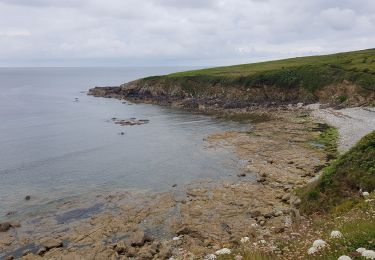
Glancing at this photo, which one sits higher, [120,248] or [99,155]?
[120,248]

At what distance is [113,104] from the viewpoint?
134000 mm

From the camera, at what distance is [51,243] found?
29.9m

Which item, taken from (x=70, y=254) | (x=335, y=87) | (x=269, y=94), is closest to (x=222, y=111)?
(x=269, y=94)

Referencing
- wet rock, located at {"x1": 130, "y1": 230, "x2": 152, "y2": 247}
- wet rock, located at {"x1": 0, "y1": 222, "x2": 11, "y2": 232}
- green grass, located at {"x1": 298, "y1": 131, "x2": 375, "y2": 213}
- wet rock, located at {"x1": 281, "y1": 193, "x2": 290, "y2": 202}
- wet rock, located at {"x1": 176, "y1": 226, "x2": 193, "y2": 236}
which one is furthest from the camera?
wet rock, located at {"x1": 281, "y1": 193, "x2": 290, "y2": 202}

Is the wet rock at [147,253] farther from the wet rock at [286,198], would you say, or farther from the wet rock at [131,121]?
the wet rock at [131,121]

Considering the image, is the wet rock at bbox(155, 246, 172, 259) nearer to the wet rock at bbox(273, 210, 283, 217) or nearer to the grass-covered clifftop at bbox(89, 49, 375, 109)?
the wet rock at bbox(273, 210, 283, 217)

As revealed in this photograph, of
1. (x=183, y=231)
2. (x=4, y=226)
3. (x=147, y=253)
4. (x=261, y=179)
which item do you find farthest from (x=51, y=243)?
(x=261, y=179)

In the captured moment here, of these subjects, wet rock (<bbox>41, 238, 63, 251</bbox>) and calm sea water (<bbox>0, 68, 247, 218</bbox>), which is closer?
wet rock (<bbox>41, 238, 63, 251</bbox>)

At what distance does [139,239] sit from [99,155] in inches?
1336

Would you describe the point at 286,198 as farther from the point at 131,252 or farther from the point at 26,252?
the point at 26,252

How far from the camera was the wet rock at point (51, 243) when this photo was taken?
29.5 m

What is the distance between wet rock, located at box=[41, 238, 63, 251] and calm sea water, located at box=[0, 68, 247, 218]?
10.0 metres

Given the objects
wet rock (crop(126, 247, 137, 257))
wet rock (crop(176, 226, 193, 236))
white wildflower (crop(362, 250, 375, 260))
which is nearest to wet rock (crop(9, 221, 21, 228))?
wet rock (crop(126, 247, 137, 257))

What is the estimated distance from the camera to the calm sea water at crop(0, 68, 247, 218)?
45562 mm
